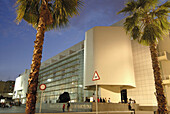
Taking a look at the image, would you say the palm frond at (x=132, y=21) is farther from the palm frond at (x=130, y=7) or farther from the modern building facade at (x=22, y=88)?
the modern building facade at (x=22, y=88)

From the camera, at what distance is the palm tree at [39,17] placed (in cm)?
455

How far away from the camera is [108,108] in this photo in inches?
700

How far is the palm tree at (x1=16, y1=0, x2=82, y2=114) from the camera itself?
455cm

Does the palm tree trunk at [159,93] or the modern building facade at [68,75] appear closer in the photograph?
the palm tree trunk at [159,93]

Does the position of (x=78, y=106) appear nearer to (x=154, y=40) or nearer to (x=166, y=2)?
(x=154, y=40)

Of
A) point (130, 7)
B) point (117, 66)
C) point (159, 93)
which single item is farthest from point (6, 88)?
point (159, 93)

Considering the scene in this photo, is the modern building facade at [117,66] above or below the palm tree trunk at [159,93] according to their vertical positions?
above

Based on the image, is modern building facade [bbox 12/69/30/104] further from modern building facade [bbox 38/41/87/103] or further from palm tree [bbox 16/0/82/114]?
palm tree [bbox 16/0/82/114]

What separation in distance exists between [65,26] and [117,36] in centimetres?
1993

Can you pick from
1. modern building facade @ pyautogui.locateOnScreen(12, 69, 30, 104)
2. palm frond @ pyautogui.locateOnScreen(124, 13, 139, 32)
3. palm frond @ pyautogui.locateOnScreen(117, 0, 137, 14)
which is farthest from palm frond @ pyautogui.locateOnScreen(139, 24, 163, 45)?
modern building facade @ pyautogui.locateOnScreen(12, 69, 30, 104)

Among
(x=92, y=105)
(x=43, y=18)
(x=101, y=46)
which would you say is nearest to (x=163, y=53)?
(x=101, y=46)

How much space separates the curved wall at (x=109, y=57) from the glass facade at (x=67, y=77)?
12.0m

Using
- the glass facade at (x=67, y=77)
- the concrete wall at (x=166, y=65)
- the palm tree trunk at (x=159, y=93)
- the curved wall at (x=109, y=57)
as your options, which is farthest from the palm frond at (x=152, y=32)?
the glass facade at (x=67, y=77)

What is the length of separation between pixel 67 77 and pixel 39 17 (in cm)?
3735
